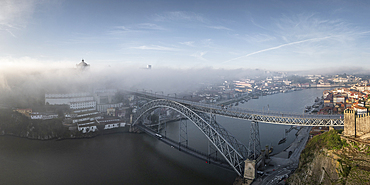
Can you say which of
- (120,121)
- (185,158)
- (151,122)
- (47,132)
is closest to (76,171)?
(185,158)

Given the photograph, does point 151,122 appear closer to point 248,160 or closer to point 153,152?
point 153,152

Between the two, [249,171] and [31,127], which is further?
[31,127]

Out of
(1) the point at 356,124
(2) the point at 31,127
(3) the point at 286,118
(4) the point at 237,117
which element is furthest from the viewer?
(2) the point at 31,127

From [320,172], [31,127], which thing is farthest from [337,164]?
[31,127]

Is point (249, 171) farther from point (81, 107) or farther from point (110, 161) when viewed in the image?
point (81, 107)

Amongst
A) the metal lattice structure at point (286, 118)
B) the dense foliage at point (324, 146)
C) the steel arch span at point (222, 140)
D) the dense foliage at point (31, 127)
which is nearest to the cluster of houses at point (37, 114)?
the dense foliage at point (31, 127)

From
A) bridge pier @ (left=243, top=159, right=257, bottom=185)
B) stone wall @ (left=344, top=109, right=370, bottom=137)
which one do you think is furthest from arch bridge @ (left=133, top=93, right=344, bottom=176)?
stone wall @ (left=344, top=109, right=370, bottom=137)

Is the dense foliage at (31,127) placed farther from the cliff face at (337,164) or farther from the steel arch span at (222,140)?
the cliff face at (337,164)

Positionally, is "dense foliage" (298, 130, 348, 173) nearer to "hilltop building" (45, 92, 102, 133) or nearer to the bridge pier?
the bridge pier
